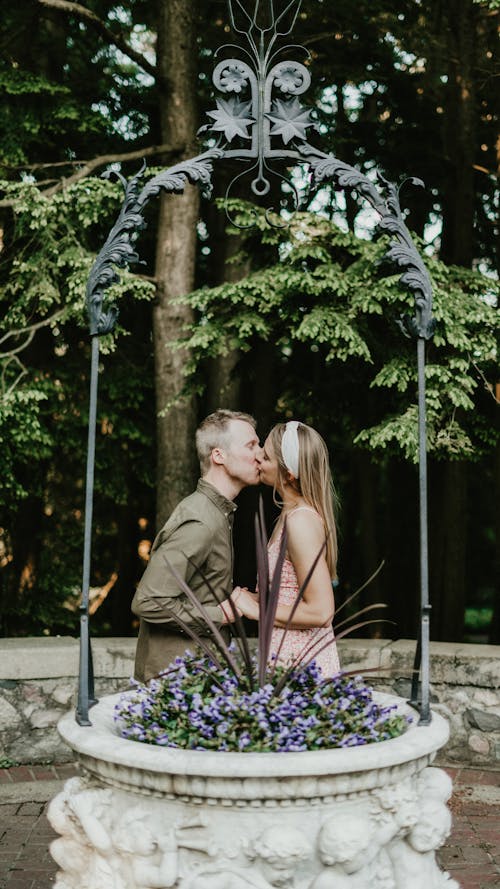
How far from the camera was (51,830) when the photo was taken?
15.8ft

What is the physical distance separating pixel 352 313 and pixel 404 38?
3577 mm

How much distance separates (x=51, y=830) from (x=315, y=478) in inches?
102

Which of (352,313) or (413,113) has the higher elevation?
(413,113)

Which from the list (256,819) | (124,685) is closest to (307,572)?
(256,819)

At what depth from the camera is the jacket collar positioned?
12.4ft

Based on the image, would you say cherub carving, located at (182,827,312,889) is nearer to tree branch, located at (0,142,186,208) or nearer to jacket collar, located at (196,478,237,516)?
jacket collar, located at (196,478,237,516)

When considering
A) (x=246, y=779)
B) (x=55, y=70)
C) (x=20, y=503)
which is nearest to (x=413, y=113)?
(x=55, y=70)

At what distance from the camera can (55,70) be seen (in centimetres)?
930

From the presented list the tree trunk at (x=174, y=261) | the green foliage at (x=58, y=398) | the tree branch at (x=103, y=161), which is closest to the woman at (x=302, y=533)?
the green foliage at (x=58, y=398)

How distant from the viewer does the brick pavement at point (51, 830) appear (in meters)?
4.19

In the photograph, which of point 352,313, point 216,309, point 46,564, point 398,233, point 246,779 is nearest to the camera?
point 246,779

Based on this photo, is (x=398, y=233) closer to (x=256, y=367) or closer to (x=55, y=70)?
(x=256, y=367)

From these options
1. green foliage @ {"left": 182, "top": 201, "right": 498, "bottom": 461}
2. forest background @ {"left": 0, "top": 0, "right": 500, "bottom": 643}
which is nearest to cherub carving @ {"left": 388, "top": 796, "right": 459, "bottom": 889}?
forest background @ {"left": 0, "top": 0, "right": 500, "bottom": 643}

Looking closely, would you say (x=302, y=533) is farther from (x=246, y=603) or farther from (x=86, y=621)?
(x=86, y=621)
